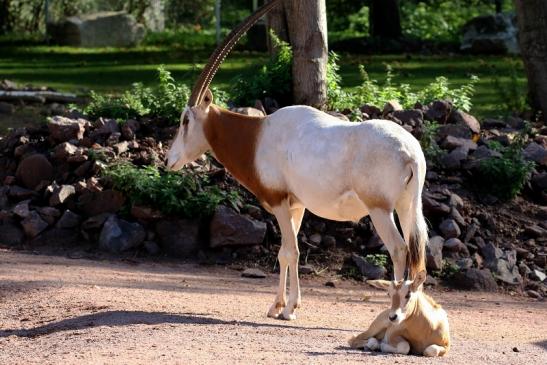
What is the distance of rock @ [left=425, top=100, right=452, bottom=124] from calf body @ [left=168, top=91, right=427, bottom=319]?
4809 mm

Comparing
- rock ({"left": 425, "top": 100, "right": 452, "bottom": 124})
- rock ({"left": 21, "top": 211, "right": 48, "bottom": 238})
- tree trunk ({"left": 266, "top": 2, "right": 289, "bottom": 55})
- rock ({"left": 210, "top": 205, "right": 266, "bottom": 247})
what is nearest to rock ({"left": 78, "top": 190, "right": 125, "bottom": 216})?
rock ({"left": 21, "top": 211, "right": 48, "bottom": 238})

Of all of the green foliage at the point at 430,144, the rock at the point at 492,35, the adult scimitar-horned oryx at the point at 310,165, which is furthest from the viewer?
the rock at the point at 492,35

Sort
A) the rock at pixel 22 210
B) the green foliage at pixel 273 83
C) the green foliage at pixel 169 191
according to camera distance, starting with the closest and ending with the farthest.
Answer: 1. the green foliage at pixel 169 191
2. the rock at pixel 22 210
3. the green foliage at pixel 273 83

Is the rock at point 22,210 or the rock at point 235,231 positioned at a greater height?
the rock at point 22,210

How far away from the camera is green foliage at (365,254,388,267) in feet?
38.6

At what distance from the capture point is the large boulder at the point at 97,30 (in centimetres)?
2578

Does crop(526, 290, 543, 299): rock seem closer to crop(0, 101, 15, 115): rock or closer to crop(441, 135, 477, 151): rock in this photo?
crop(441, 135, 477, 151): rock

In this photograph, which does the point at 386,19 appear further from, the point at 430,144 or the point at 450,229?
the point at 450,229

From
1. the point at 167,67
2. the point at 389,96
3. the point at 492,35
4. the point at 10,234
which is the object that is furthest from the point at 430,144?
the point at 492,35

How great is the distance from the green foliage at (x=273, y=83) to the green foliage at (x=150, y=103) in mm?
648

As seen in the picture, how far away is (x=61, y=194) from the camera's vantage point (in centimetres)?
1259

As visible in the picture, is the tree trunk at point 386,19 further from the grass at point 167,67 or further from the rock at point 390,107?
the rock at point 390,107

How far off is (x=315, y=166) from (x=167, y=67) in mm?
13495

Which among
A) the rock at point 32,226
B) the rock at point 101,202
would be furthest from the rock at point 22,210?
the rock at point 101,202
